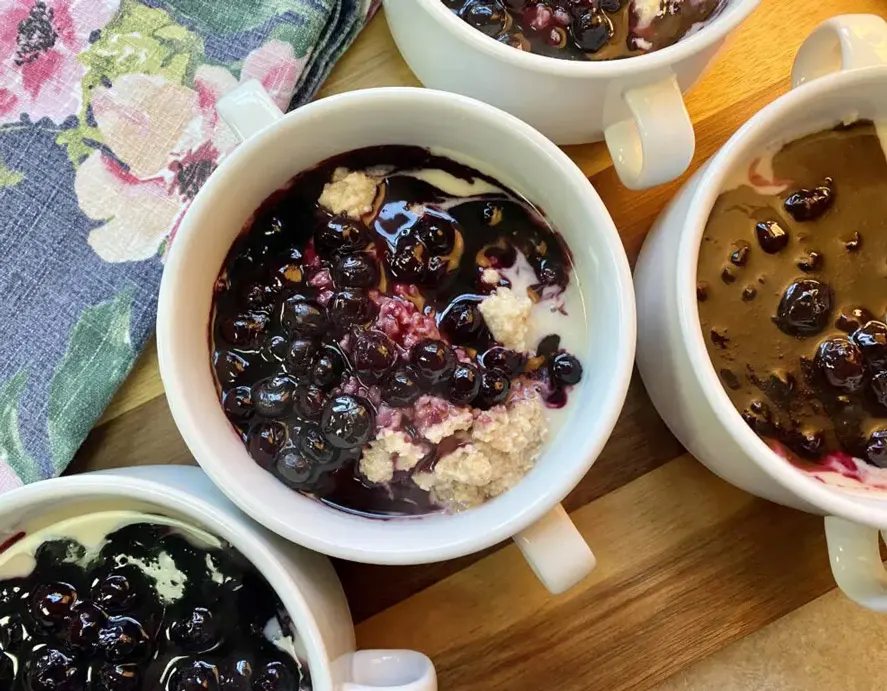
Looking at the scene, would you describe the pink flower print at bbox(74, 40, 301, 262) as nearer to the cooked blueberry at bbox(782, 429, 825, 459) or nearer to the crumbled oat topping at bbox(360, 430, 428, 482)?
the crumbled oat topping at bbox(360, 430, 428, 482)

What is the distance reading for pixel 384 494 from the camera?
61cm

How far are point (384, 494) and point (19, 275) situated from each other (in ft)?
1.17

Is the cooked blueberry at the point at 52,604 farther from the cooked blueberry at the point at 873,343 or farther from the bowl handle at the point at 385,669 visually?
the cooked blueberry at the point at 873,343

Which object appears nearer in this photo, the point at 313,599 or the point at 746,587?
the point at 313,599

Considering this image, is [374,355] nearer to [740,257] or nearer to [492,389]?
[492,389]

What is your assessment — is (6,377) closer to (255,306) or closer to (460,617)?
(255,306)

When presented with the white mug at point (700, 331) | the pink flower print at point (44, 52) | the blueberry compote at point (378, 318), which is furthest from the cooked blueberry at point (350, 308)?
the pink flower print at point (44, 52)

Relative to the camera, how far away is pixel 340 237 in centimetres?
60

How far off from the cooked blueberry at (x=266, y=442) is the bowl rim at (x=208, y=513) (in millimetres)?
51

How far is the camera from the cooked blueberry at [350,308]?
0.59m

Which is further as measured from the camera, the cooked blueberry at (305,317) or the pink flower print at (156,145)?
the pink flower print at (156,145)

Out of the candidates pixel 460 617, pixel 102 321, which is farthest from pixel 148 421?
pixel 460 617

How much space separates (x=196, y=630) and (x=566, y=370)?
1.06 feet

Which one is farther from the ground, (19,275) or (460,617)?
(19,275)
